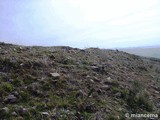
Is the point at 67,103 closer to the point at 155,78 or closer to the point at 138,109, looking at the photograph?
the point at 138,109

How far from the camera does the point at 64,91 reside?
28.1 feet

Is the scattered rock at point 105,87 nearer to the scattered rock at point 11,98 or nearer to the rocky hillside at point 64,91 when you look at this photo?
the rocky hillside at point 64,91

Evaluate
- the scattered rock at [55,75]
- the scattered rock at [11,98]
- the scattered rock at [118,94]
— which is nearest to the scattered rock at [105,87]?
the scattered rock at [118,94]

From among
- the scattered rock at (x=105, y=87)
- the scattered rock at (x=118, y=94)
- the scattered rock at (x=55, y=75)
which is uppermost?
the scattered rock at (x=55, y=75)

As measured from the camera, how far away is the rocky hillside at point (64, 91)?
7289 millimetres

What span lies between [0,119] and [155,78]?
29.8 feet

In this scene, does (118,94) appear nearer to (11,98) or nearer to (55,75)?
(55,75)

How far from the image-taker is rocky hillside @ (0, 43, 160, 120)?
7.29 m

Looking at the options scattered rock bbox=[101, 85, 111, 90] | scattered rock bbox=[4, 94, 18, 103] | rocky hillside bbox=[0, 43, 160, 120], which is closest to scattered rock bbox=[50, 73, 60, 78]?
rocky hillside bbox=[0, 43, 160, 120]

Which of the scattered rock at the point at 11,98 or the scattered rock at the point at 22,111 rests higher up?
the scattered rock at the point at 11,98

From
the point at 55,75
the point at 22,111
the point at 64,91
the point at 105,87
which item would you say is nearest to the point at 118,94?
the point at 105,87

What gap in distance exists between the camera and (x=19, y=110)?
272 inches

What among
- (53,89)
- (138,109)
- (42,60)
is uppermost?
(42,60)

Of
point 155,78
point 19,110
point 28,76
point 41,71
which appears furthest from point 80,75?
point 155,78
